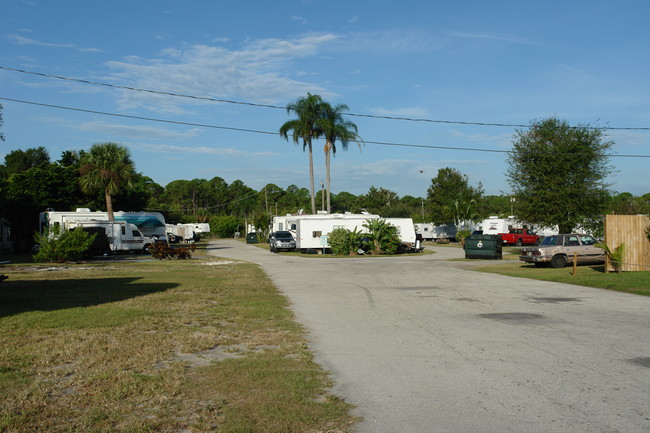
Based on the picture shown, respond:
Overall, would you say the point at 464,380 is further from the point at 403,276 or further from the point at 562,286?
the point at 403,276

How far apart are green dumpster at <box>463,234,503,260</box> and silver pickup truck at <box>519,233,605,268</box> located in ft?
21.4

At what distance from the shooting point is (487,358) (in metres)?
7.50

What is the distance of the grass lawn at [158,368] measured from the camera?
198 inches

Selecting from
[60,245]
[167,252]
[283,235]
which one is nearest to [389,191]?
[283,235]

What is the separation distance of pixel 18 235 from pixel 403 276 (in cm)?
3461

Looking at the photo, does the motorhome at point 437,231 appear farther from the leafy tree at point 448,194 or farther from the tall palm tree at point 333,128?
the tall palm tree at point 333,128

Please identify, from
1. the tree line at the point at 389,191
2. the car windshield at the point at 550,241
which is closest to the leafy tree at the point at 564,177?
the tree line at the point at 389,191

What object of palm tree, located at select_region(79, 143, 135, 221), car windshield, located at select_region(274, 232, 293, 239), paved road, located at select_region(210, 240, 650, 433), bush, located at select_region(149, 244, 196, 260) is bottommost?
paved road, located at select_region(210, 240, 650, 433)

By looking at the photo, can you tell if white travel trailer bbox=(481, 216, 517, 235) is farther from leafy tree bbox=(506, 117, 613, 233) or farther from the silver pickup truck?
the silver pickup truck

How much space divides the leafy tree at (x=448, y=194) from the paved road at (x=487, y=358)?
47.6 m

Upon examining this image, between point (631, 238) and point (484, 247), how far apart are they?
456 inches

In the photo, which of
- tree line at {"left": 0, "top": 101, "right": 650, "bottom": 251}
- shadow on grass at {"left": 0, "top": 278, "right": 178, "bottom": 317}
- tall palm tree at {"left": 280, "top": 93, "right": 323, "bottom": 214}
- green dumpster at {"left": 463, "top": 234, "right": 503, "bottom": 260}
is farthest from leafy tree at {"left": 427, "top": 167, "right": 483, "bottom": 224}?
shadow on grass at {"left": 0, "top": 278, "right": 178, "bottom": 317}

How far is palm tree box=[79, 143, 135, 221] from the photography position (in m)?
41.9

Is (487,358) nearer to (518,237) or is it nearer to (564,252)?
(564,252)
